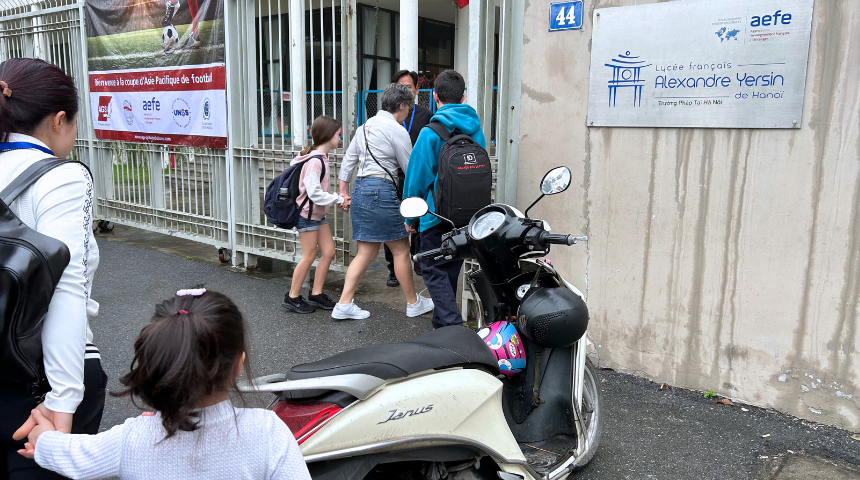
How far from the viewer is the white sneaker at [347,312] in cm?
528

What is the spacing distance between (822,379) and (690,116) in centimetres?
159

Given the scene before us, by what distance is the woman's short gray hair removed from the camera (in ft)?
16.6

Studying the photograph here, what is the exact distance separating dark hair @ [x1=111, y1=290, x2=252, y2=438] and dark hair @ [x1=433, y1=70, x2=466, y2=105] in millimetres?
3240

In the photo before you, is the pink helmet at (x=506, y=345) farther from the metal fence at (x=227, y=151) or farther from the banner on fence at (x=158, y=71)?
the banner on fence at (x=158, y=71)

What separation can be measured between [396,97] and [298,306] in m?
1.87

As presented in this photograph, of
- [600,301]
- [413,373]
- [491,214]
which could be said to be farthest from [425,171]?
[413,373]

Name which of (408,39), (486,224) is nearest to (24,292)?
(486,224)

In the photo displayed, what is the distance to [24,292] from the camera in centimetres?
161

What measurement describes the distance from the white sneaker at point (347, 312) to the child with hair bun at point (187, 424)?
3.71 metres

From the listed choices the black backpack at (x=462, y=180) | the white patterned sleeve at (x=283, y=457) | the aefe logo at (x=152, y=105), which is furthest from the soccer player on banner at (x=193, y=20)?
the white patterned sleeve at (x=283, y=457)

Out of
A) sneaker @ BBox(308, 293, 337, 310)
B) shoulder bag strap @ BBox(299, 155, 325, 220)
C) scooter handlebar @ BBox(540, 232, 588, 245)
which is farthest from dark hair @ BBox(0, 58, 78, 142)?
sneaker @ BBox(308, 293, 337, 310)

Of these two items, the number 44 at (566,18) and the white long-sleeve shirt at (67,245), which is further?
the number 44 at (566,18)

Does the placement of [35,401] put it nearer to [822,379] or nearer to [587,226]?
[587,226]

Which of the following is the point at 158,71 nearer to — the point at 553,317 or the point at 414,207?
the point at 414,207
